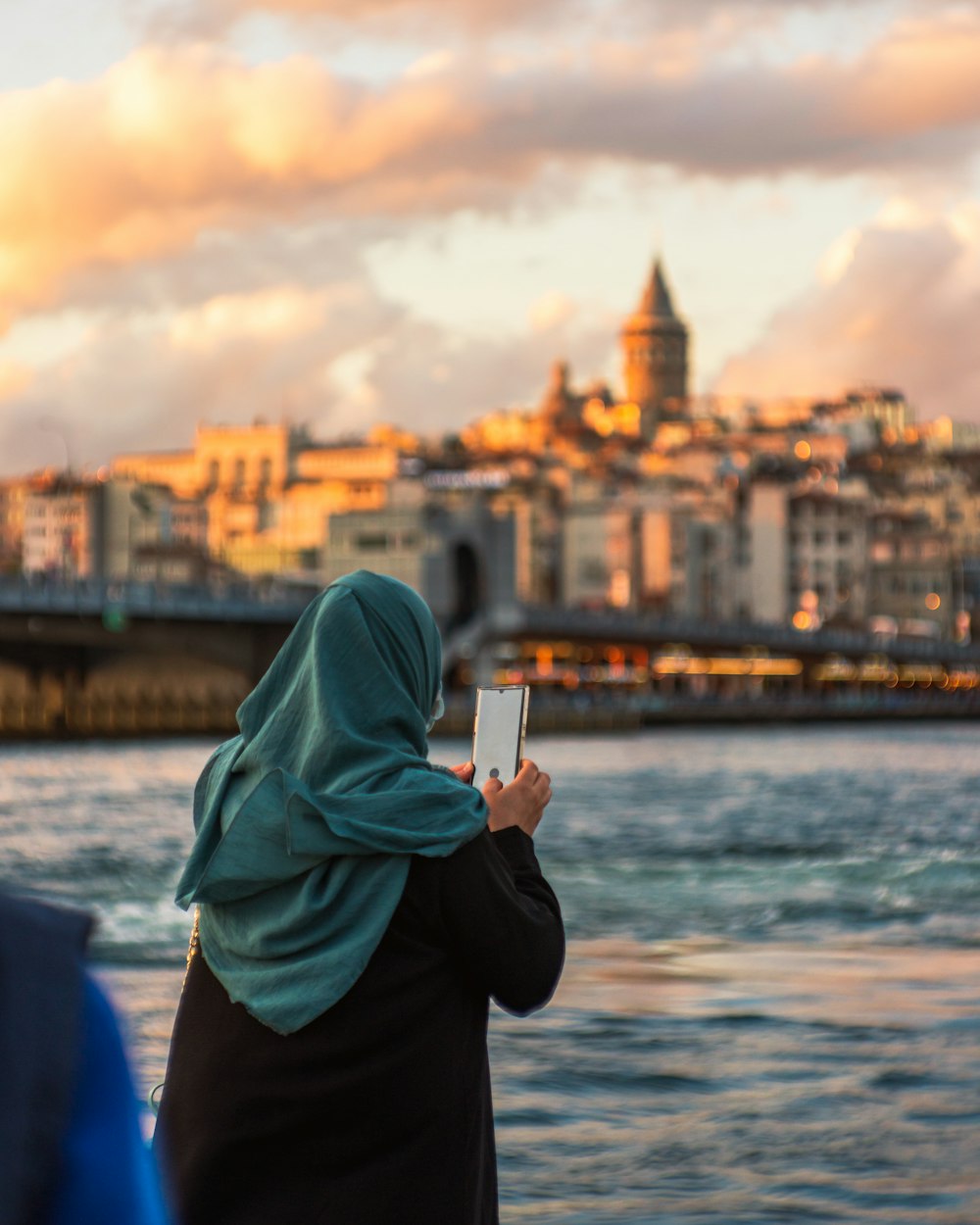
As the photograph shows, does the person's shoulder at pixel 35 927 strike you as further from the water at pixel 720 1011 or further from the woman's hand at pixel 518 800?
the woman's hand at pixel 518 800

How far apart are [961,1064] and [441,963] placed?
816 centimetres

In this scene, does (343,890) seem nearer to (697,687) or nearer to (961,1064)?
(961,1064)

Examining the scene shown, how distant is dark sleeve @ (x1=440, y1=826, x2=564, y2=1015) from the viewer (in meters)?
2.76

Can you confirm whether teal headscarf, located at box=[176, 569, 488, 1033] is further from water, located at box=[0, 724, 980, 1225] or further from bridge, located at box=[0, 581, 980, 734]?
bridge, located at box=[0, 581, 980, 734]

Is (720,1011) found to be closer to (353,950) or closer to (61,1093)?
(353,950)

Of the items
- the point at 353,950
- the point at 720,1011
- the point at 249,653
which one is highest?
the point at 353,950

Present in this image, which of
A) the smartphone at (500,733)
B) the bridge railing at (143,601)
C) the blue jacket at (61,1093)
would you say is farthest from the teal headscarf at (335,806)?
the bridge railing at (143,601)

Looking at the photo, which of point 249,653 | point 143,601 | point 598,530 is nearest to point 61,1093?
point 143,601

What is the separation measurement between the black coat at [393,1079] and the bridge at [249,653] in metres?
64.7

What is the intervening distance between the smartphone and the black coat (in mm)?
145

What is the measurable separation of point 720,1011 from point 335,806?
9.98 metres

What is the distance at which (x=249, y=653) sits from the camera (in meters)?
74.2

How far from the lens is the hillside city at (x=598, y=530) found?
331ft

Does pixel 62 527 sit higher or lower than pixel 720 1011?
higher
